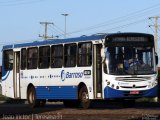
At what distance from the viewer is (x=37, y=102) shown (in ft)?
108

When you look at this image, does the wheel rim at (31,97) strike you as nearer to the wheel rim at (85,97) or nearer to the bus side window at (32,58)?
the bus side window at (32,58)

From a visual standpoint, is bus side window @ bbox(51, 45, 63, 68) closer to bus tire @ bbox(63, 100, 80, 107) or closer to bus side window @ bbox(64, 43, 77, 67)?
bus side window @ bbox(64, 43, 77, 67)

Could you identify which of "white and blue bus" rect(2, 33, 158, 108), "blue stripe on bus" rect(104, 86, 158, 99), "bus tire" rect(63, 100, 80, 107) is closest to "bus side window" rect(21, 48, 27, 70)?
"white and blue bus" rect(2, 33, 158, 108)

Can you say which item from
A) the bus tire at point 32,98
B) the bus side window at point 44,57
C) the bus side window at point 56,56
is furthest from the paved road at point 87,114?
the bus tire at point 32,98

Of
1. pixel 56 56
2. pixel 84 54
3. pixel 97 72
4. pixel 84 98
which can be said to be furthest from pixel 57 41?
pixel 97 72

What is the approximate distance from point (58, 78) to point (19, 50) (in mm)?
4089

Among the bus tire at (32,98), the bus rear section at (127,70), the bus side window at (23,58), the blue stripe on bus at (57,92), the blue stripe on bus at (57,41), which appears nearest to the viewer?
the bus rear section at (127,70)

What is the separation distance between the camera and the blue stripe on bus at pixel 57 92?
97.5 feet

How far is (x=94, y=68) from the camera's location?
28.2 meters

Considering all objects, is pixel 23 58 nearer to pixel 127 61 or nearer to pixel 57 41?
pixel 57 41

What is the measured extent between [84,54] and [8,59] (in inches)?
299

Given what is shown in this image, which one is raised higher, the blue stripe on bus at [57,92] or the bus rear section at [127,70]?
the bus rear section at [127,70]

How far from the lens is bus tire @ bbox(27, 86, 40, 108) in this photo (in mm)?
32759

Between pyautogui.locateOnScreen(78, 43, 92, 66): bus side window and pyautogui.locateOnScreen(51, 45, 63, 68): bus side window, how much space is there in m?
1.56
